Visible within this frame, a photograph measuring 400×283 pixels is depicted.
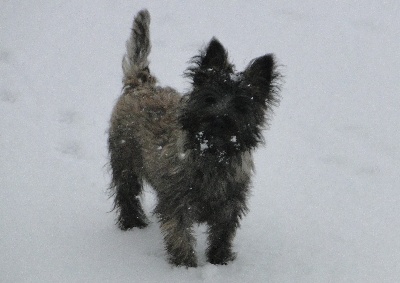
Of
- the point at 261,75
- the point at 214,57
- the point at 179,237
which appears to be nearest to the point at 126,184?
the point at 179,237

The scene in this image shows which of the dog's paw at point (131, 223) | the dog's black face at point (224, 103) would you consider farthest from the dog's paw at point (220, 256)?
the dog's black face at point (224, 103)

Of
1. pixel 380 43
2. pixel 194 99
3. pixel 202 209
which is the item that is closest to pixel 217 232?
pixel 202 209

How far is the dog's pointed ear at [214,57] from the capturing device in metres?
3.86

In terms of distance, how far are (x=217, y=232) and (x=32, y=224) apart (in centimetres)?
165

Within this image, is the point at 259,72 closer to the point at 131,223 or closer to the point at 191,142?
the point at 191,142

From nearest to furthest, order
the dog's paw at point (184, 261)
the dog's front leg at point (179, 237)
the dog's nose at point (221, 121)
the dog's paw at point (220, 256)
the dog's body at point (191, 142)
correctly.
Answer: the dog's nose at point (221, 121)
the dog's body at point (191, 142)
the dog's front leg at point (179, 237)
the dog's paw at point (184, 261)
the dog's paw at point (220, 256)

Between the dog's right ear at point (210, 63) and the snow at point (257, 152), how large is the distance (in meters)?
1.59

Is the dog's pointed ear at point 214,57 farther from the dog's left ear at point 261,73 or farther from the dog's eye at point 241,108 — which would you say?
the dog's eye at point 241,108

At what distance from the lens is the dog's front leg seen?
420 cm

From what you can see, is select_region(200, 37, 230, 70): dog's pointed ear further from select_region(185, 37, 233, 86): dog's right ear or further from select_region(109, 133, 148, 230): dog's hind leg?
select_region(109, 133, 148, 230): dog's hind leg

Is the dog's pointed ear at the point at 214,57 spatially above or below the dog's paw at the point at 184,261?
above

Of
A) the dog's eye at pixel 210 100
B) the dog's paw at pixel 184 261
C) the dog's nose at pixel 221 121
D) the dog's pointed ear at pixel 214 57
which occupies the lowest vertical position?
the dog's paw at pixel 184 261

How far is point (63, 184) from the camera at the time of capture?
5320mm

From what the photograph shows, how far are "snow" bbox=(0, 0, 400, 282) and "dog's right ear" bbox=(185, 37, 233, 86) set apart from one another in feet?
5.22
